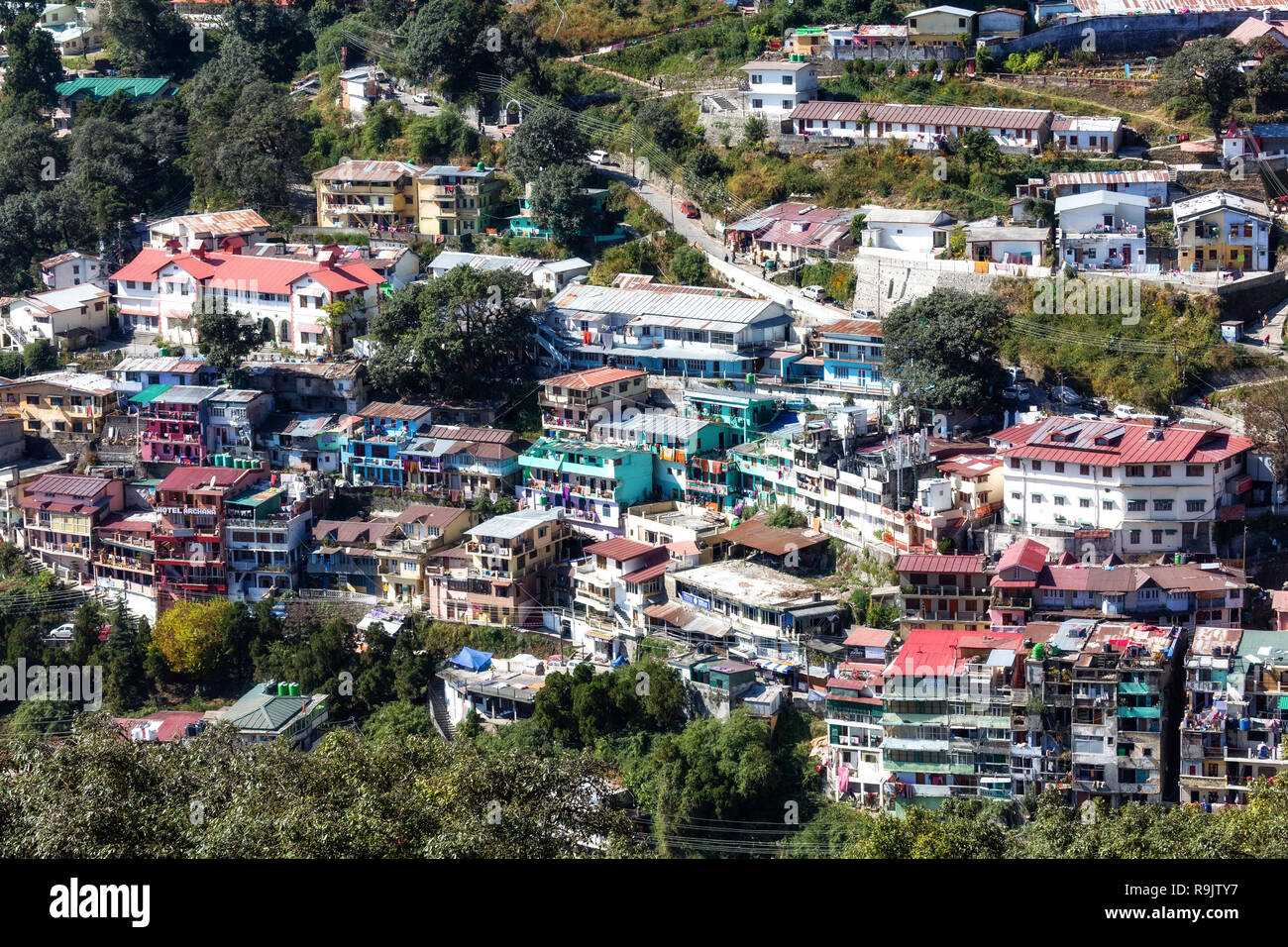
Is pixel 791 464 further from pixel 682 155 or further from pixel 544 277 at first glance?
pixel 682 155

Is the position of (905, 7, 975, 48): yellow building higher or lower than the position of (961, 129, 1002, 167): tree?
higher

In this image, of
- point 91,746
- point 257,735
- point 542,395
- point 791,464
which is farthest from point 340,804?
point 542,395

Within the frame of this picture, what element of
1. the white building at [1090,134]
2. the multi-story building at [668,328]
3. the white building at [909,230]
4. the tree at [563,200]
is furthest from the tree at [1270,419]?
the tree at [563,200]

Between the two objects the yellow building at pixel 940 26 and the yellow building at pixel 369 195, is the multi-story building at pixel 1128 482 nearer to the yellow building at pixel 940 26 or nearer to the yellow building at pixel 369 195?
the yellow building at pixel 940 26

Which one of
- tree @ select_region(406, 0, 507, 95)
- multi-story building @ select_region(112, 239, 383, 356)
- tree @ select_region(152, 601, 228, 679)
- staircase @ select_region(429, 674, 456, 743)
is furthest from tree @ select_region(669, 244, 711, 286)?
tree @ select_region(152, 601, 228, 679)

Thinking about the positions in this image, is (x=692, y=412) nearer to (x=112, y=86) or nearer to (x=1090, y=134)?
(x=1090, y=134)

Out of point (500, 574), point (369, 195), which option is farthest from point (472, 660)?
point (369, 195)

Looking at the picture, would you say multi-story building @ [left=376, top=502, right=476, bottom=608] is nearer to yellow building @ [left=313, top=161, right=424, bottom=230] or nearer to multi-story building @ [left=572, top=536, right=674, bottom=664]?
multi-story building @ [left=572, top=536, right=674, bottom=664]
